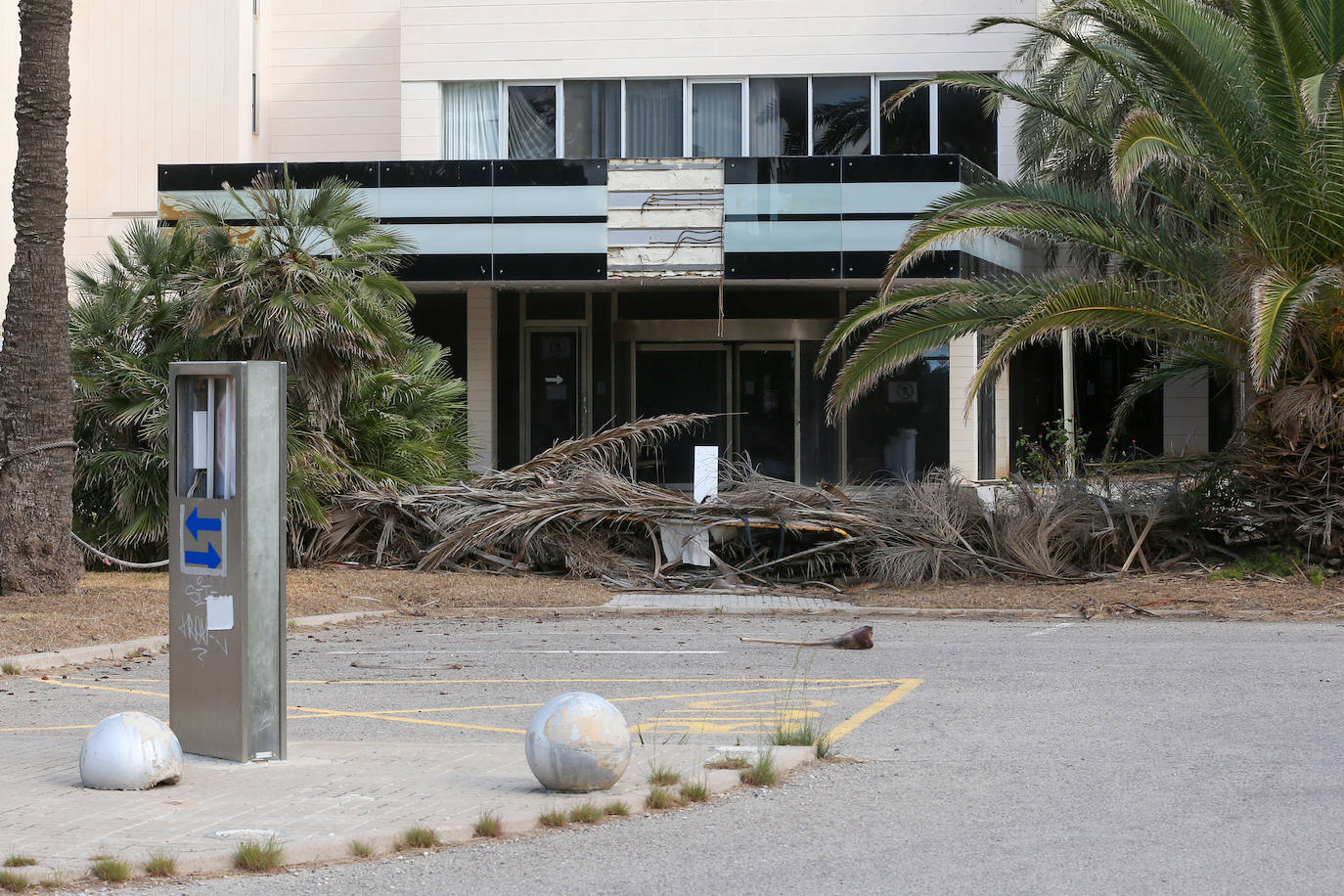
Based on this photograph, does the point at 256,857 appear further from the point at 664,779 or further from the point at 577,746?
the point at 664,779

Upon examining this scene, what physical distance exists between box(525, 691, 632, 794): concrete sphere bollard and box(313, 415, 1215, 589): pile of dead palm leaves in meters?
9.46

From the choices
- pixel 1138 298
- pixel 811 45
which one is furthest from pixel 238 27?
pixel 1138 298

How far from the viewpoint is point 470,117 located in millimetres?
26359

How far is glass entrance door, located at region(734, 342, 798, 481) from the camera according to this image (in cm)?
2623

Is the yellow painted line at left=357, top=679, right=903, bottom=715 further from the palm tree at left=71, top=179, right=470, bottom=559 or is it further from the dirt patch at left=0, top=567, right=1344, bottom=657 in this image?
the palm tree at left=71, top=179, right=470, bottom=559

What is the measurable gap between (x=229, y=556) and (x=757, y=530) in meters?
9.97

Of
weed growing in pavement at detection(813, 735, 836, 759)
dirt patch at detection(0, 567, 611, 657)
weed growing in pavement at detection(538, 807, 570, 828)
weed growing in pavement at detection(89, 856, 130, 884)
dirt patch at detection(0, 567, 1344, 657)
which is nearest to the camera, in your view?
weed growing in pavement at detection(89, 856, 130, 884)

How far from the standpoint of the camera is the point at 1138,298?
14.4m

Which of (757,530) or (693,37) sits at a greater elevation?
(693,37)

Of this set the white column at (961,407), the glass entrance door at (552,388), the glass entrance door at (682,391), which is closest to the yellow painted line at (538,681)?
the glass entrance door at (682,391)

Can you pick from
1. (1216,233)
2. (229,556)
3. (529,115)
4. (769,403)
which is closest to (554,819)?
(229,556)

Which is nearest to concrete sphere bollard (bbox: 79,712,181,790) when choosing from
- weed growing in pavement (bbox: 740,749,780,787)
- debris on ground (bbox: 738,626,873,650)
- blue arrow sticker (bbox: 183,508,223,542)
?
blue arrow sticker (bbox: 183,508,223,542)

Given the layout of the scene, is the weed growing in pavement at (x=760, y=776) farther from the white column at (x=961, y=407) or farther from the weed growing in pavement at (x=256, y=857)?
the white column at (x=961, y=407)

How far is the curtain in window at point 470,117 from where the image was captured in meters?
26.3
